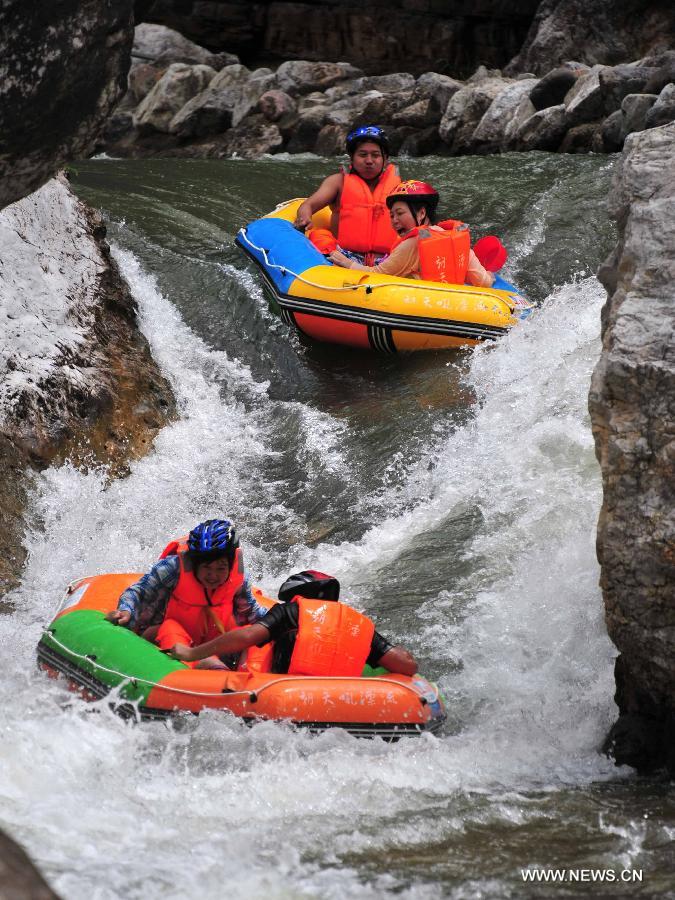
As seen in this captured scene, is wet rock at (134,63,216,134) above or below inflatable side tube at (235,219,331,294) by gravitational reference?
above

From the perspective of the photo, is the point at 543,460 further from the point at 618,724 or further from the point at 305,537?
the point at 618,724

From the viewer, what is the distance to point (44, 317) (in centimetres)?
764

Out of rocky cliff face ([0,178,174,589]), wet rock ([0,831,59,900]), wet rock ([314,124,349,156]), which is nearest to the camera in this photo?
wet rock ([0,831,59,900])

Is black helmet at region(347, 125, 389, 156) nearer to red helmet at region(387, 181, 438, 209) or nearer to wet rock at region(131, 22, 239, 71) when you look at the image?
red helmet at region(387, 181, 438, 209)

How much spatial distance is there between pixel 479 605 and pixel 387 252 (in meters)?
4.69

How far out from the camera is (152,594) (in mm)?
5289

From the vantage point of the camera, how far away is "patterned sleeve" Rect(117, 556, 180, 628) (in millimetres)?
5238

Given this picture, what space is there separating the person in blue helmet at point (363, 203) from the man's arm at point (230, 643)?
5.28 metres

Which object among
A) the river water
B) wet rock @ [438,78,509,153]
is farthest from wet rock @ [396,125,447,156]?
the river water

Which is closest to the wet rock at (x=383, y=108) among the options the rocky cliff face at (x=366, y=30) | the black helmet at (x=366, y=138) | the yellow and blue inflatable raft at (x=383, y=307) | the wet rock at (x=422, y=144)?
the wet rock at (x=422, y=144)

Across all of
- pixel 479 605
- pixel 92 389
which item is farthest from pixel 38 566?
pixel 479 605

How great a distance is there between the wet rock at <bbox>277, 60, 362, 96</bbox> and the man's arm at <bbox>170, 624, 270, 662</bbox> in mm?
17591

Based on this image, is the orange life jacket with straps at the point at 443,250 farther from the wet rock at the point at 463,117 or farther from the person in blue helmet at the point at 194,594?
the wet rock at the point at 463,117

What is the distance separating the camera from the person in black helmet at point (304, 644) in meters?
4.83
